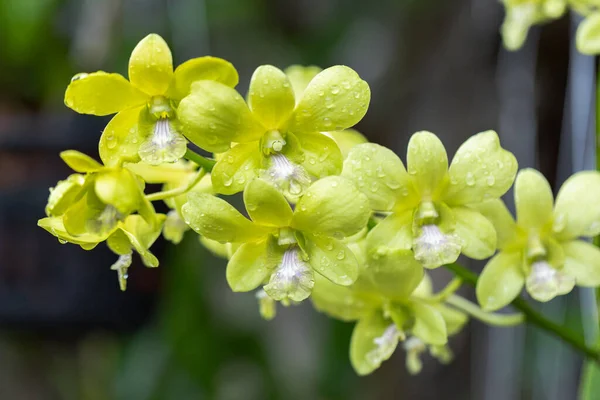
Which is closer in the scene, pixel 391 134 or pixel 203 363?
pixel 203 363

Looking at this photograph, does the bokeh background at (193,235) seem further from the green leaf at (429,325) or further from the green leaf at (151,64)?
the green leaf at (151,64)

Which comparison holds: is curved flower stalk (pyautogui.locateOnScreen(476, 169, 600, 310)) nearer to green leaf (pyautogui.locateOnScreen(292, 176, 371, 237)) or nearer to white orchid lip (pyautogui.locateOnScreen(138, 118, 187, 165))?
green leaf (pyautogui.locateOnScreen(292, 176, 371, 237))

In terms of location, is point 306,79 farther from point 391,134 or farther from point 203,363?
point 391,134

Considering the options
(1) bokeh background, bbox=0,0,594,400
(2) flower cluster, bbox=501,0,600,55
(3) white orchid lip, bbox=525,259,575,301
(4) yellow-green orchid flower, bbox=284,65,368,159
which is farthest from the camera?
(1) bokeh background, bbox=0,0,594,400

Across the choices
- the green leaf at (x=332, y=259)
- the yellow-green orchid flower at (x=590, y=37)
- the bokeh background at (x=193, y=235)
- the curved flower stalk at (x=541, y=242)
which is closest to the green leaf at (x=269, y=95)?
the green leaf at (x=332, y=259)

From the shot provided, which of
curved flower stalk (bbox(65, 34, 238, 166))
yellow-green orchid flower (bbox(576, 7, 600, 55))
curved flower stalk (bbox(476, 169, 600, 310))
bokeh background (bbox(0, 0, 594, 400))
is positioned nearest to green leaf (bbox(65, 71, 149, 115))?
curved flower stalk (bbox(65, 34, 238, 166))

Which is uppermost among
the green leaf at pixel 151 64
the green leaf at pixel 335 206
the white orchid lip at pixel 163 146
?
the green leaf at pixel 151 64

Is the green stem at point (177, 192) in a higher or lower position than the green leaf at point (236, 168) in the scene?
lower

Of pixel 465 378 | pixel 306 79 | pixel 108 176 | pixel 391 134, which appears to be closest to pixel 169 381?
pixel 465 378
